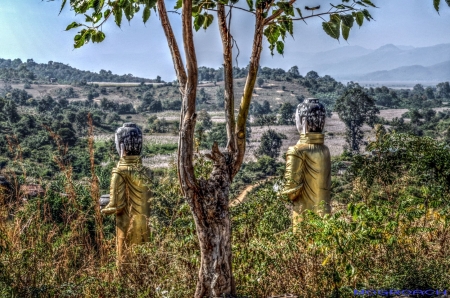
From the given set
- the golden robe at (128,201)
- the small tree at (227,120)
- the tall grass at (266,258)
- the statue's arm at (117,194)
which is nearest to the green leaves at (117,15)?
the small tree at (227,120)

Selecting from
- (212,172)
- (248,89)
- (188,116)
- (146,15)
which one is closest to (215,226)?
(212,172)

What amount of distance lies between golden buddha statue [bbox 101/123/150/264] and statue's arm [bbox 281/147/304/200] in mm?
1237

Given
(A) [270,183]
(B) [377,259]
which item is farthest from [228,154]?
Answer: (A) [270,183]

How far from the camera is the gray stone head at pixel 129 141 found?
4590 mm

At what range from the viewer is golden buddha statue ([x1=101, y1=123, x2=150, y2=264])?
4551 mm

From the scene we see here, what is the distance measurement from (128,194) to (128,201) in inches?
2.4

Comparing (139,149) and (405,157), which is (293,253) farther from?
(139,149)

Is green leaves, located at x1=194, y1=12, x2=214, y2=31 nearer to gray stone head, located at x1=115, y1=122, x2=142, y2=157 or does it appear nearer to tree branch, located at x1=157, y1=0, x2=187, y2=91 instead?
tree branch, located at x1=157, y1=0, x2=187, y2=91

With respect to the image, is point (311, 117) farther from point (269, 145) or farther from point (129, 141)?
point (269, 145)

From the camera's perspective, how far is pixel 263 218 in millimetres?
3135

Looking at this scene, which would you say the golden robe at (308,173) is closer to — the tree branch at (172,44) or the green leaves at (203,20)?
the green leaves at (203,20)

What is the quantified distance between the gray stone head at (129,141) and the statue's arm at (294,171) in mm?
1318

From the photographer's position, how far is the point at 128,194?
4582mm

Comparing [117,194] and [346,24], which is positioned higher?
[346,24]
